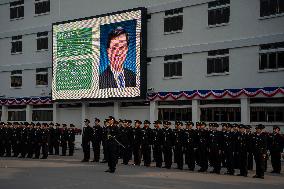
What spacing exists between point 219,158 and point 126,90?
13482 mm

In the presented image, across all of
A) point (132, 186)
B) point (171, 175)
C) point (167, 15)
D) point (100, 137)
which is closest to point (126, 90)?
point (167, 15)

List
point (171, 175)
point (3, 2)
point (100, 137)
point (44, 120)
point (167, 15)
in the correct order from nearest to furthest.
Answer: point (171, 175), point (100, 137), point (167, 15), point (44, 120), point (3, 2)

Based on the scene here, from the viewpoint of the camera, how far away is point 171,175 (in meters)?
16.2

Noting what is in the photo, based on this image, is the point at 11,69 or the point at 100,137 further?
the point at 11,69

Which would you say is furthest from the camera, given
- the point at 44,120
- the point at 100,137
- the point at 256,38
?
the point at 44,120

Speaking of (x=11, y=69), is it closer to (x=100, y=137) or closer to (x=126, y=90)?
(x=126, y=90)

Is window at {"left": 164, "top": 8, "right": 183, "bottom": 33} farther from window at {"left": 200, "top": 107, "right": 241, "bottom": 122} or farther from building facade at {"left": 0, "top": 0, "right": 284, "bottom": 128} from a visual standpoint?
window at {"left": 200, "top": 107, "right": 241, "bottom": 122}

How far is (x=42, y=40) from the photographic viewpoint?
1460 inches

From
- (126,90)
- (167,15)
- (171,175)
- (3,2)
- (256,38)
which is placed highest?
(3,2)

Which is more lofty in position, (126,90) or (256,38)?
(256,38)

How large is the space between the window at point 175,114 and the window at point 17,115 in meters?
13.9

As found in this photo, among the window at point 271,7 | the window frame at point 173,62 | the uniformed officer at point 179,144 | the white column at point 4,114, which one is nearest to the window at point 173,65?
the window frame at point 173,62

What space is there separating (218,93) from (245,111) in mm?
1973

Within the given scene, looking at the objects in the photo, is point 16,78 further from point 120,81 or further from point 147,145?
point 147,145
